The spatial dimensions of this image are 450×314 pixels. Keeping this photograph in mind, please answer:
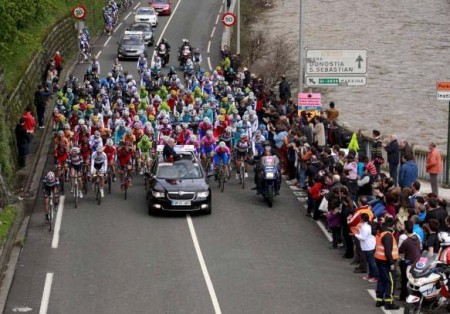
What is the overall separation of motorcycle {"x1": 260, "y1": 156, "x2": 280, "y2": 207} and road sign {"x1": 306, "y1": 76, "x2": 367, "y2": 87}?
7.55 m

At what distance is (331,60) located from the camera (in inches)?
1437

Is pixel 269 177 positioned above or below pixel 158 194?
above

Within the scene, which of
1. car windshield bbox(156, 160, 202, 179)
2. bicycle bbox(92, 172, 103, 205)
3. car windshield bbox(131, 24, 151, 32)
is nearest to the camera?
car windshield bbox(156, 160, 202, 179)

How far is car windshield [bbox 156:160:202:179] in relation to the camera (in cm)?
2897

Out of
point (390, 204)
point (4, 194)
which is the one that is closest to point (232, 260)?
point (390, 204)

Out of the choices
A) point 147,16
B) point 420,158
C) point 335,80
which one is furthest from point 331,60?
point 147,16

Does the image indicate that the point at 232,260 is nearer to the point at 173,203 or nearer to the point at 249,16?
the point at 173,203

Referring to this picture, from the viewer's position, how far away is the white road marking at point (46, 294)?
69.2 ft

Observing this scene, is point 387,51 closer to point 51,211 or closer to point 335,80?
point 335,80

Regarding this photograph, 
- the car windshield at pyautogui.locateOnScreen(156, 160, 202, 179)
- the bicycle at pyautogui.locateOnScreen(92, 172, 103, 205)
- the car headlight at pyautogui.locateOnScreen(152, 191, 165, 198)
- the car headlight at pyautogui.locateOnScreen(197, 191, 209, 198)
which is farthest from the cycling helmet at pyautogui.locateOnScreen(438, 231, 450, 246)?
the bicycle at pyautogui.locateOnScreen(92, 172, 103, 205)

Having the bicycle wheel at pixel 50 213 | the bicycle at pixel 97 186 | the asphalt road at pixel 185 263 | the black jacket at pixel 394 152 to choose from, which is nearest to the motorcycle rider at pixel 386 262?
the asphalt road at pixel 185 263

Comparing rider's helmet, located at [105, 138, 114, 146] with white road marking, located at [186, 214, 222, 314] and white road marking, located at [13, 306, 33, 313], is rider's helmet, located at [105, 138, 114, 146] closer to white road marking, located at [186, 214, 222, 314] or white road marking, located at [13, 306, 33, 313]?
white road marking, located at [186, 214, 222, 314]

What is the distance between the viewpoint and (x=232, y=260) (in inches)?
957

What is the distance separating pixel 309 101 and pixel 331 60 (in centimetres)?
175
